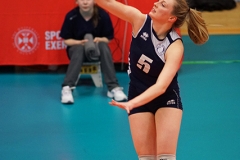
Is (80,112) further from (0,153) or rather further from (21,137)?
(0,153)

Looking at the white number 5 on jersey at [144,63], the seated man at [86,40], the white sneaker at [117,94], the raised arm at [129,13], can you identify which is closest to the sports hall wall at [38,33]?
the seated man at [86,40]

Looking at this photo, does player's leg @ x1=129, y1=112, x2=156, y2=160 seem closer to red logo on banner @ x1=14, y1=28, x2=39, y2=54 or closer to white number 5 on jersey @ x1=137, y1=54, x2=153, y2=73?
white number 5 on jersey @ x1=137, y1=54, x2=153, y2=73

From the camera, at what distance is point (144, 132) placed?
10.6 ft

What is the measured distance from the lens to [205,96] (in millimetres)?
5676

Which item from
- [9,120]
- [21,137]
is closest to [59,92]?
[9,120]

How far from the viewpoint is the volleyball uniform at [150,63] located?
311 cm

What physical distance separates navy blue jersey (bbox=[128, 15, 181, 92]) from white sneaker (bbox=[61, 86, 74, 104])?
7.41ft

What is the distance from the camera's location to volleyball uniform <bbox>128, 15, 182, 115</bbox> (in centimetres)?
311

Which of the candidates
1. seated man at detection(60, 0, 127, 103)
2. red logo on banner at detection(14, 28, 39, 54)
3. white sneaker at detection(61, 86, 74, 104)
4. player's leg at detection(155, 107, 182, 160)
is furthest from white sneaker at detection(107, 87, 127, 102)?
player's leg at detection(155, 107, 182, 160)

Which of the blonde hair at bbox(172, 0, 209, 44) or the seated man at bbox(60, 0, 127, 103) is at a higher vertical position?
the blonde hair at bbox(172, 0, 209, 44)

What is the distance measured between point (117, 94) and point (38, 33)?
1546 mm

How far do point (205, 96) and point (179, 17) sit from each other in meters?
2.65

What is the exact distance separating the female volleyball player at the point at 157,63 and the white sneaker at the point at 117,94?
2207 millimetres

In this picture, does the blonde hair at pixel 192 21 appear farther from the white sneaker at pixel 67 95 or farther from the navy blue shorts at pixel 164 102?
the white sneaker at pixel 67 95
